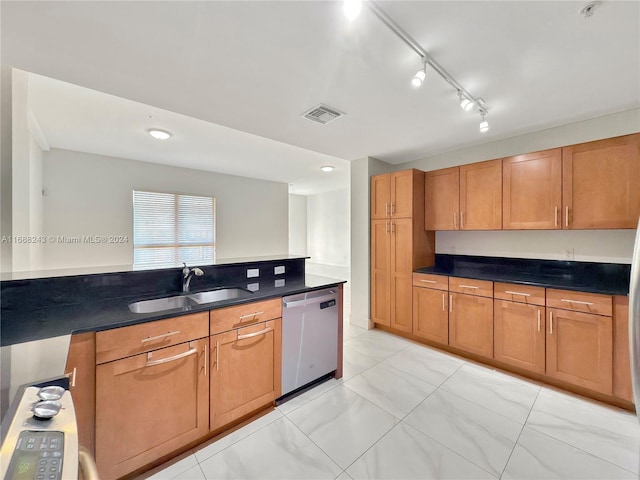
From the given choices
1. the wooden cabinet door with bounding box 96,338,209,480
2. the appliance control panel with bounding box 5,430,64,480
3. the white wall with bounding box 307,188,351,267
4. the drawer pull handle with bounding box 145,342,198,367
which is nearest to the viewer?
the appliance control panel with bounding box 5,430,64,480

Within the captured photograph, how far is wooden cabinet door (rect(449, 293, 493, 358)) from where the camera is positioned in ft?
9.00

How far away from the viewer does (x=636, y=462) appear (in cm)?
158

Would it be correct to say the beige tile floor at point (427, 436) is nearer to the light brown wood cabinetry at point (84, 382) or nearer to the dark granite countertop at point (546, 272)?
the light brown wood cabinetry at point (84, 382)

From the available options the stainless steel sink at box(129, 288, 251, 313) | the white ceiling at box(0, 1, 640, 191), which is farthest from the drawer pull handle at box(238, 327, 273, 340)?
the white ceiling at box(0, 1, 640, 191)

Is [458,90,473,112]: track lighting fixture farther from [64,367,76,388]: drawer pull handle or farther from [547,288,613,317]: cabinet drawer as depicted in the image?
[64,367,76,388]: drawer pull handle

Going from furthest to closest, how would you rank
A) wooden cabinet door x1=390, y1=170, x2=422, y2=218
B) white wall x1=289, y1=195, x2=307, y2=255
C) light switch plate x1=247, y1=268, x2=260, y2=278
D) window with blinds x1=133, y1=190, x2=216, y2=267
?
white wall x1=289, y1=195, x2=307, y2=255
window with blinds x1=133, y1=190, x2=216, y2=267
wooden cabinet door x1=390, y1=170, x2=422, y2=218
light switch plate x1=247, y1=268, x2=260, y2=278

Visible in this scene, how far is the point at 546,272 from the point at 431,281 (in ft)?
3.77

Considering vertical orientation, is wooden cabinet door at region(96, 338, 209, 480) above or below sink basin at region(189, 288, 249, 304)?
below

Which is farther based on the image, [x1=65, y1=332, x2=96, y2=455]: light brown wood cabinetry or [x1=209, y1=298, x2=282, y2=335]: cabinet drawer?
[x1=209, y1=298, x2=282, y2=335]: cabinet drawer

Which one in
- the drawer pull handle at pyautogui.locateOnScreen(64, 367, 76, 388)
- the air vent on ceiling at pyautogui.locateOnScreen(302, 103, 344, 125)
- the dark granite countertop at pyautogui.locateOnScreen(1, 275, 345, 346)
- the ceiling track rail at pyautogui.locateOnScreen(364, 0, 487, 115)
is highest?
the air vent on ceiling at pyautogui.locateOnScreen(302, 103, 344, 125)

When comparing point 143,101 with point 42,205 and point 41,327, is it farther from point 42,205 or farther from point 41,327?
point 42,205

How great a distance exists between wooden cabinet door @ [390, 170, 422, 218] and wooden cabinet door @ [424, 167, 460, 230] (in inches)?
12.0

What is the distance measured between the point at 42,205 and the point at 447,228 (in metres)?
5.71

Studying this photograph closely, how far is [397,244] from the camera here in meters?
3.49
